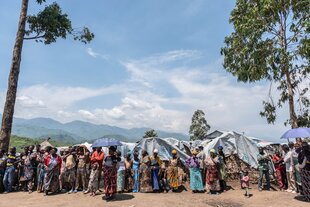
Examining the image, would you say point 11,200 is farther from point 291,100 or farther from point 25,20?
point 291,100

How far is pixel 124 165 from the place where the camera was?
1219 cm

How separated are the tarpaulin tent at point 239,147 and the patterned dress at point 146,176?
3.97 m

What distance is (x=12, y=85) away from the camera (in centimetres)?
1396

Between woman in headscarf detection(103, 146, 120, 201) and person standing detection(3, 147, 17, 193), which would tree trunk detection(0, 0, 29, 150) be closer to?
person standing detection(3, 147, 17, 193)

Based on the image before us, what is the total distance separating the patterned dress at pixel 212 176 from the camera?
11734 millimetres

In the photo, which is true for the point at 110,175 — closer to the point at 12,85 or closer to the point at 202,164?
the point at 202,164

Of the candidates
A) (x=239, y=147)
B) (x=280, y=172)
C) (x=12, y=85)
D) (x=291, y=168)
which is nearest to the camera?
(x=291, y=168)

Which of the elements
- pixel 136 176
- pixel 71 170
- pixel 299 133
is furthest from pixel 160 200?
pixel 299 133

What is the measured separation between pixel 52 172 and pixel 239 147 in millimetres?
9166

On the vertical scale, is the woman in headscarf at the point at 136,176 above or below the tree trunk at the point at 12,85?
below

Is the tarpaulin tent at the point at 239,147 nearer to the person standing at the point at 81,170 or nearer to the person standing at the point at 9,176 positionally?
the person standing at the point at 81,170

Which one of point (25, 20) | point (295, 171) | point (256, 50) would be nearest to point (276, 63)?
point (256, 50)

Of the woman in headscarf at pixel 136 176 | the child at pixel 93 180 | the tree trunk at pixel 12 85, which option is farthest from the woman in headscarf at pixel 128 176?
the tree trunk at pixel 12 85

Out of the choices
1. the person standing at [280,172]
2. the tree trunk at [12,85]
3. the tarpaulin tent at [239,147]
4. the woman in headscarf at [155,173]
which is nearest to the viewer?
the woman in headscarf at [155,173]
